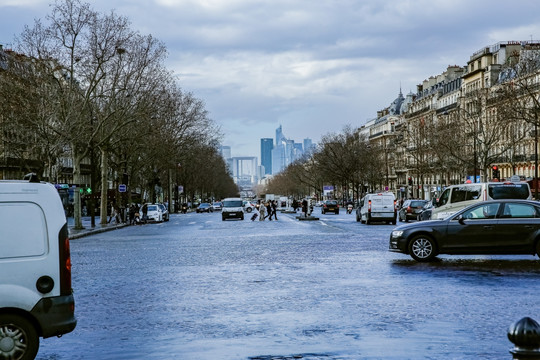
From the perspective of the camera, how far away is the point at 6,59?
54.8 meters

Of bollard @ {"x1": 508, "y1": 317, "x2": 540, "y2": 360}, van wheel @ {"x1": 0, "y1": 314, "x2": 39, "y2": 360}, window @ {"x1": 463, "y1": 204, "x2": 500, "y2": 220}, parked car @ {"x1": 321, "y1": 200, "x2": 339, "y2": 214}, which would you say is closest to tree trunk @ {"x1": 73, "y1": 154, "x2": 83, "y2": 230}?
window @ {"x1": 463, "y1": 204, "x2": 500, "y2": 220}

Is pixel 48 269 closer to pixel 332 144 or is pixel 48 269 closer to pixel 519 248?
pixel 519 248

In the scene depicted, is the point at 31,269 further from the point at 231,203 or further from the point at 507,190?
the point at 231,203

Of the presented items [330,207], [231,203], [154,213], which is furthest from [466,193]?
[330,207]

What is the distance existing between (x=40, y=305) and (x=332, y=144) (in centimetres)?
12096

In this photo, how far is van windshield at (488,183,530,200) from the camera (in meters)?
31.3

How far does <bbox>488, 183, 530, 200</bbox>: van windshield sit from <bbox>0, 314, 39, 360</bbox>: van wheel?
25045 mm

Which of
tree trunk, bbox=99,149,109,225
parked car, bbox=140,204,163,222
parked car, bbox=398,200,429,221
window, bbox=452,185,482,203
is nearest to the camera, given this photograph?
window, bbox=452,185,482,203

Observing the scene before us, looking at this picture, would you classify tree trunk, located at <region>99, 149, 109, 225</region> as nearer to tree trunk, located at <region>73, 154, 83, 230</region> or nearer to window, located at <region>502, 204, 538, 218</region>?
tree trunk, located at <region>73, 154, 83, 230</region>

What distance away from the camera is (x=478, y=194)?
31.6 metres

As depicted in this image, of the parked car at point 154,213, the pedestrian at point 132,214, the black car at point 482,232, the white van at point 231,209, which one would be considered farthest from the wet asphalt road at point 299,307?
the parked car at point 154,213

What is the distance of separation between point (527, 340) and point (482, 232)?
16.2m

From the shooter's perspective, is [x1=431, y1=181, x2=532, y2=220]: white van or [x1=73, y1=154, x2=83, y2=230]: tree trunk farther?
[x1=73, y1=154, x2=83, y2=230]: tree trunk

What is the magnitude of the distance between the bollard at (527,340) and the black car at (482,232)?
16021 millimetres
